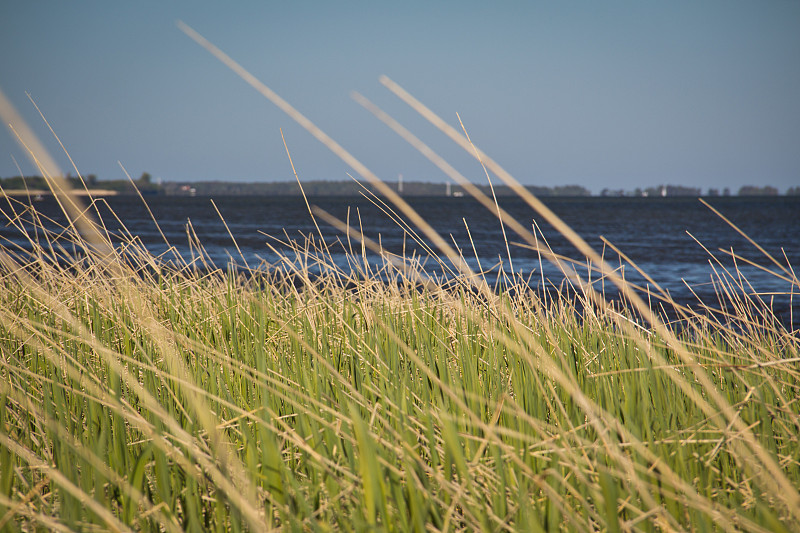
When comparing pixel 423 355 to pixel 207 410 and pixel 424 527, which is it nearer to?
pixel 207 410

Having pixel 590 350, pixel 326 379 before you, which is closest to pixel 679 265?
pixel 590 350

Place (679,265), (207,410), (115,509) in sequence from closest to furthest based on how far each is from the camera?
1. (115,509)
2. (207,410)
3. (679,265)

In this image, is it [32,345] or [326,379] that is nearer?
[326,379]

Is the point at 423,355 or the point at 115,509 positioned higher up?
the point at 423,355

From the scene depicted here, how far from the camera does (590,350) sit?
3.26m

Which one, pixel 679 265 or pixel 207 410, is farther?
pixel 679 265

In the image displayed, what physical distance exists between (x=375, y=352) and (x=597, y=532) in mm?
1350

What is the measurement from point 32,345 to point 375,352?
1.84 meters

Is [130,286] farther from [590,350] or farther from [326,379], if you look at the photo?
[590,350]

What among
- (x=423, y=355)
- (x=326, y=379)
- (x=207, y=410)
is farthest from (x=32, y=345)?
(x=423, y=355)

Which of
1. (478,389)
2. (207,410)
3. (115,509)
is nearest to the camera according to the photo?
(115,509)

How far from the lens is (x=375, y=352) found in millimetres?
2865

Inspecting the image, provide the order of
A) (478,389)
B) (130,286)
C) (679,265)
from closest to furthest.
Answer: (478,389) < (130,286) < (679,265)

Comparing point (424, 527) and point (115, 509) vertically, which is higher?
point (424, 527)
